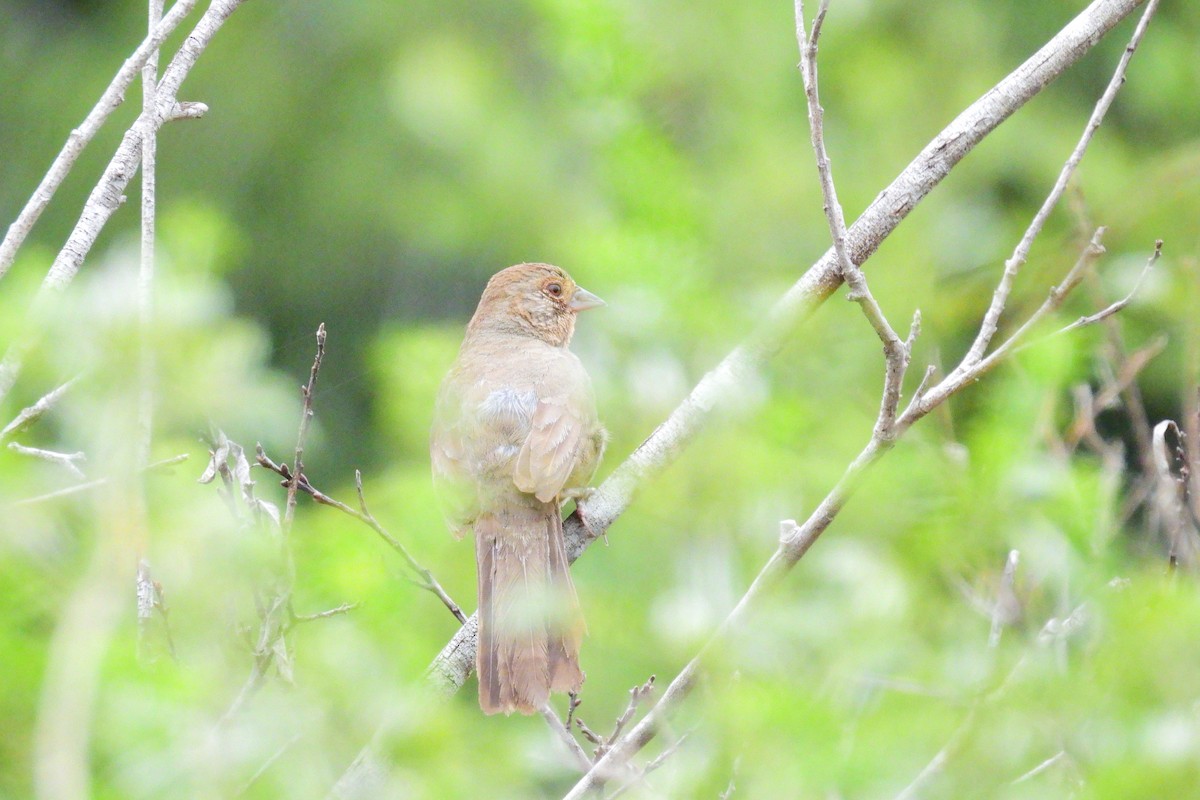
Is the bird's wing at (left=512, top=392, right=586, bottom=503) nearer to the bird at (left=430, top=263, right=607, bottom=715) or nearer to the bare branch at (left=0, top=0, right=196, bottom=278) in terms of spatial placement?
the bird at (left=430, top=263, right=607, bottom=715)

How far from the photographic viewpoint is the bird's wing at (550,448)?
14.2ft

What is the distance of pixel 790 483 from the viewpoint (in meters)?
2.92

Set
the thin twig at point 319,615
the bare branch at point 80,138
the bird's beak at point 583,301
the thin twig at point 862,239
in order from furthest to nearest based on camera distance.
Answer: the bird's beak at point 583,301
the thin twig at point 862,239
the bare branch at point 80,138
the thin twig at point 319,615

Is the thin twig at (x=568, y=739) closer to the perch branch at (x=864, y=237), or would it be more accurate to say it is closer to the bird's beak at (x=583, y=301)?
the perch branch at (x=864, y=237)

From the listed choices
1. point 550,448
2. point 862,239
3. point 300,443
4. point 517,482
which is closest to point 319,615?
point 300,443

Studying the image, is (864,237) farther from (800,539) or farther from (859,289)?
(800,539)

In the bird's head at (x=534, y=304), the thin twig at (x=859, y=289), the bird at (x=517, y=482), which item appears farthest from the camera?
the bird's head at (x=534, y=304)

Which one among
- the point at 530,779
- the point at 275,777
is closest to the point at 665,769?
the point at 530,779

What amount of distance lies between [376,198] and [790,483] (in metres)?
8.33

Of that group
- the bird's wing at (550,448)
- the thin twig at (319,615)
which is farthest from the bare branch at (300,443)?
the bird's wing at (550,448)

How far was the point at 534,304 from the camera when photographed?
5.88 meters

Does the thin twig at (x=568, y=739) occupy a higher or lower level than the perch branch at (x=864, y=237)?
lower

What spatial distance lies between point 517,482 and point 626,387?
0.54 metres

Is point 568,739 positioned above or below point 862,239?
below
